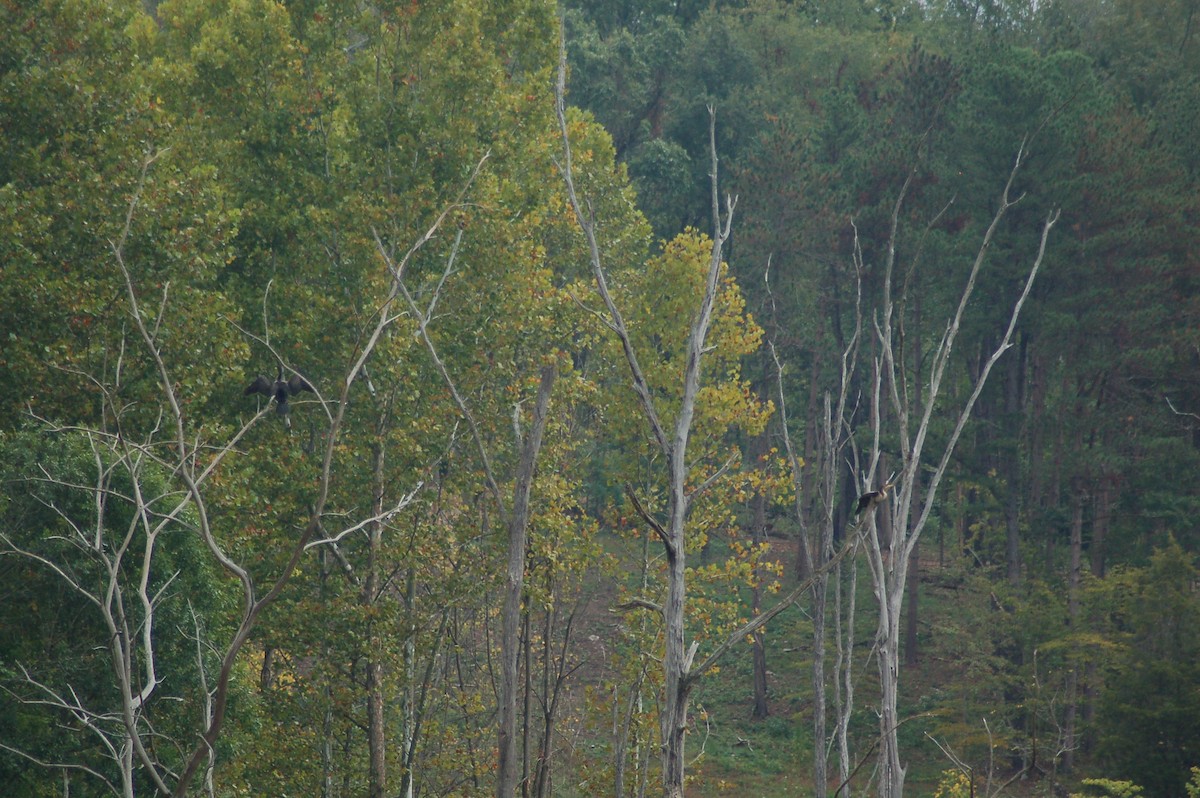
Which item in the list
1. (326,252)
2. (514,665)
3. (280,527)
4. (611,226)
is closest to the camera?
(514,665)

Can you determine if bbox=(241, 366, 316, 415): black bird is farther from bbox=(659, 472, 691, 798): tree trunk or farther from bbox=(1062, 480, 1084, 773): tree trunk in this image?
bbox=(1062, 480, 1084, 773): tree trunk

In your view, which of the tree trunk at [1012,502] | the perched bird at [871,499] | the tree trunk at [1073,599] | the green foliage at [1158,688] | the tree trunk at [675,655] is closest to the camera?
the perched bird at [871,499]

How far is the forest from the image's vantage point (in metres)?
11.5

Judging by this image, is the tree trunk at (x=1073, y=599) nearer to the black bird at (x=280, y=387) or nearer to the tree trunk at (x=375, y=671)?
the tree trunk at (x=375, y=671)

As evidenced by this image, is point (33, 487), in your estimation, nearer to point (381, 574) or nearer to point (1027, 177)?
point (381, 574)

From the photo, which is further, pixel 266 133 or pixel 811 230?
pixel 811 230

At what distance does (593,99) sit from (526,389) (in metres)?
27.5

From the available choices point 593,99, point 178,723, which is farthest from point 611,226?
point 593,99

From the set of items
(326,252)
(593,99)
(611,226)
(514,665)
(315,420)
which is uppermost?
(593,99)

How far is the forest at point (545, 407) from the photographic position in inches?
452

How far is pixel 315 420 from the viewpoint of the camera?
16.7 metres

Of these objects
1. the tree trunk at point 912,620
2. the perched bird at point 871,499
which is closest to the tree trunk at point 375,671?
the perched bird at point 871,499

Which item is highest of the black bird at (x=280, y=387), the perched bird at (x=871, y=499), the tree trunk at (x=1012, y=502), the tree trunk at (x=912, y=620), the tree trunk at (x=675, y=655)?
the tree trunk at (x=1012, y=502)

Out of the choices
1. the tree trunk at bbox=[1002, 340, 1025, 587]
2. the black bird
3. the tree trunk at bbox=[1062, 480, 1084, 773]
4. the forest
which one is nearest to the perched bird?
the forest
